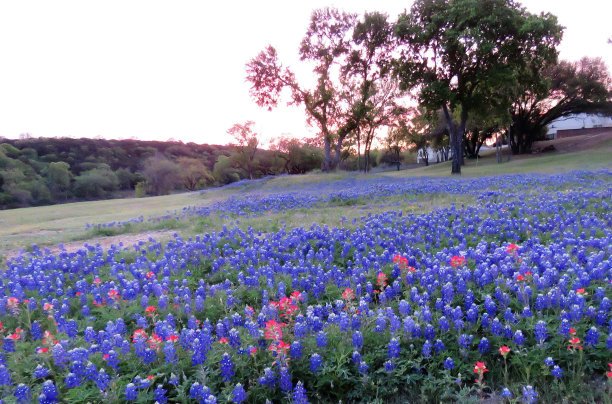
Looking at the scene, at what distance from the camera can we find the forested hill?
220 ft

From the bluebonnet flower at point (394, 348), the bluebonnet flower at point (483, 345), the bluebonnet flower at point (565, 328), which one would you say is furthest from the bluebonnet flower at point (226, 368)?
the bluebonnet flower at point (565, 328)

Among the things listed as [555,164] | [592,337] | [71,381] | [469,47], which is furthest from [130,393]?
[555,164]

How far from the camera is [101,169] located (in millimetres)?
83500

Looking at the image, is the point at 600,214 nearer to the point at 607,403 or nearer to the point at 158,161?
the point at 607,403

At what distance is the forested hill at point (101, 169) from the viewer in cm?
6712

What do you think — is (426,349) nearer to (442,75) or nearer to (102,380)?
(102,380)

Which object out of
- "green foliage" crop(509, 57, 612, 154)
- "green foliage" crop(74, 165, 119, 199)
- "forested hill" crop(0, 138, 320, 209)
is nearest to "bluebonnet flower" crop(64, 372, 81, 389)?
"green foliage" crop(509, 57, 612, 154)

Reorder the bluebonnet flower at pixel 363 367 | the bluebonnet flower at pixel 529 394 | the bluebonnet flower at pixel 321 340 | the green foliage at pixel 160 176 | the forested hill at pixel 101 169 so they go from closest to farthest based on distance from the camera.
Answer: the bluebonnet flower at pixel 529 394 → the bluebonnet flower at pixel 363 367 → the bluebonnet flower at pixel 321 340 → the forested hill at pixel 101 169 → the green foliage at pixel 160 176

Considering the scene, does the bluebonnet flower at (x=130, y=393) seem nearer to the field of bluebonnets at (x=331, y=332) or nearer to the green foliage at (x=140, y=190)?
the field of bluebonnets at (x=331, y=332)

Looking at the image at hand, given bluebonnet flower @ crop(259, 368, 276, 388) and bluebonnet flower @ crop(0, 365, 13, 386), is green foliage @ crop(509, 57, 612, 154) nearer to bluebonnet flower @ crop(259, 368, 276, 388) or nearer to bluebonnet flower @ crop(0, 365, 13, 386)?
bluebonnet flower @ crop(259, 368, 276, 388)

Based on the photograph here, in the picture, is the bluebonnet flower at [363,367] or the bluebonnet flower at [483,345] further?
the bluebonnet flower at [483,345]

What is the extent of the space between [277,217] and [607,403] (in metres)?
9.71

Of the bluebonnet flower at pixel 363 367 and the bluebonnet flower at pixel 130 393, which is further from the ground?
the bluebonnet flower at pixel 130 393

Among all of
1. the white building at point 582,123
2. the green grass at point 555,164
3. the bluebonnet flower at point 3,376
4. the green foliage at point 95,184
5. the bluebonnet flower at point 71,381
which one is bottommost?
the green grass at point 555,164
